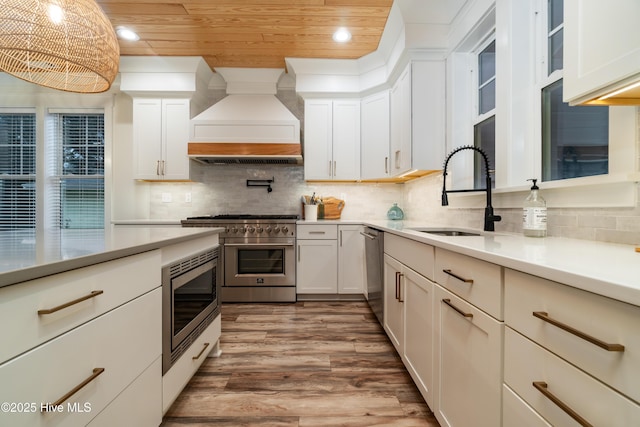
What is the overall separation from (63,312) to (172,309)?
645 mm

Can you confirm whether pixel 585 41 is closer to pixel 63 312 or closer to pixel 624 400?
pixel 624 400

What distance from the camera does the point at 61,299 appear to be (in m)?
0.78

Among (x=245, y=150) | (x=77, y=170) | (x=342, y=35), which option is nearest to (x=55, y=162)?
(x=77, y=170)

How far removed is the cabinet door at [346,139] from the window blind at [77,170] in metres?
3.01

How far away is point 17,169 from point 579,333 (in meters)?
5.48

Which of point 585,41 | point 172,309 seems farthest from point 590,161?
point 172,309

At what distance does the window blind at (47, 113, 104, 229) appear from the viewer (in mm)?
3758

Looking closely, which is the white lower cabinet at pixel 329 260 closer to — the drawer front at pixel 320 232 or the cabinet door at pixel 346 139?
the drawer front at pixel 320 232

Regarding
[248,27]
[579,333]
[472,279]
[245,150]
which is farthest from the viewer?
[245,150]

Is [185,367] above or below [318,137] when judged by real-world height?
below

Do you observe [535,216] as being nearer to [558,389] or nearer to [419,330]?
[419,330]

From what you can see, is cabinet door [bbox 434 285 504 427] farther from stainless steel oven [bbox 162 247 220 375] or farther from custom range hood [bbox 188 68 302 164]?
custom range hood [bbox 188 68 302 164]

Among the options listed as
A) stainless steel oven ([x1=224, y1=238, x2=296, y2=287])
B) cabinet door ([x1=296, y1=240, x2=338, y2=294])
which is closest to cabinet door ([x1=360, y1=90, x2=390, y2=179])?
cabinet door ([x1=296, y1=240, x2=338, y2=294])

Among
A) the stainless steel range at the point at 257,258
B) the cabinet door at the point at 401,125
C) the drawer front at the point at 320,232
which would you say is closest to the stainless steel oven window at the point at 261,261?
the stainless steel range at the point at 257,258
